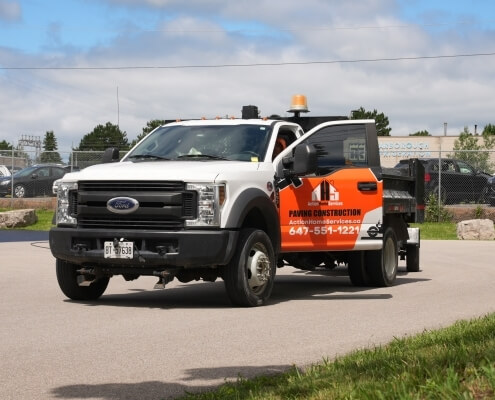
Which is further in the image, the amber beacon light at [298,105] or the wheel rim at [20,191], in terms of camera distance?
the wheel rim at [20,191]

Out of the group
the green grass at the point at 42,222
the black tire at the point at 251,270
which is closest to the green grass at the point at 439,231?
the green grass at the point at 42,222

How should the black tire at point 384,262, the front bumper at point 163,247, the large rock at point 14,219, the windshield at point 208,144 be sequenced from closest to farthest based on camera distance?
the front bumper at point 163,247
the windshield at point 208,144
the black tire at point 384,262
the large rock at point 14,219

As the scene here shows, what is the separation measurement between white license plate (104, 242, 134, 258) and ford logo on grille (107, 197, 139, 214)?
0.35 metres

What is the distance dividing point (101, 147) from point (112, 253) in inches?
5111

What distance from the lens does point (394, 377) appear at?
6254 millimetres

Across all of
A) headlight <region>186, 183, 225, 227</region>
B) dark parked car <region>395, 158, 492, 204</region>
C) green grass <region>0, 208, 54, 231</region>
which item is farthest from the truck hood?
dark parked car <region>395, 158, 492, 204</region>

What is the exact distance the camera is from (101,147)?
140125 mm

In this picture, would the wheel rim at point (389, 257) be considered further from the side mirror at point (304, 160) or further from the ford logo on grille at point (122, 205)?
the ford logo on grille at point (122, 205)

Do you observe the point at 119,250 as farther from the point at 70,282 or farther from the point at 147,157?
the point at 147,157

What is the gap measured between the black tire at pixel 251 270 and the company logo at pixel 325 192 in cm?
110

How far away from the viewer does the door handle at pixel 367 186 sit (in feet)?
44.5

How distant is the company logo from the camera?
13227 millimetres

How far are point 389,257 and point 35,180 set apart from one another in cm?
2812

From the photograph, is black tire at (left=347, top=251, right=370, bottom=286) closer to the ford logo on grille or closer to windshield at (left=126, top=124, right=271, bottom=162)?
windshield at (left=126, top=124, right=271, bottom=162)
